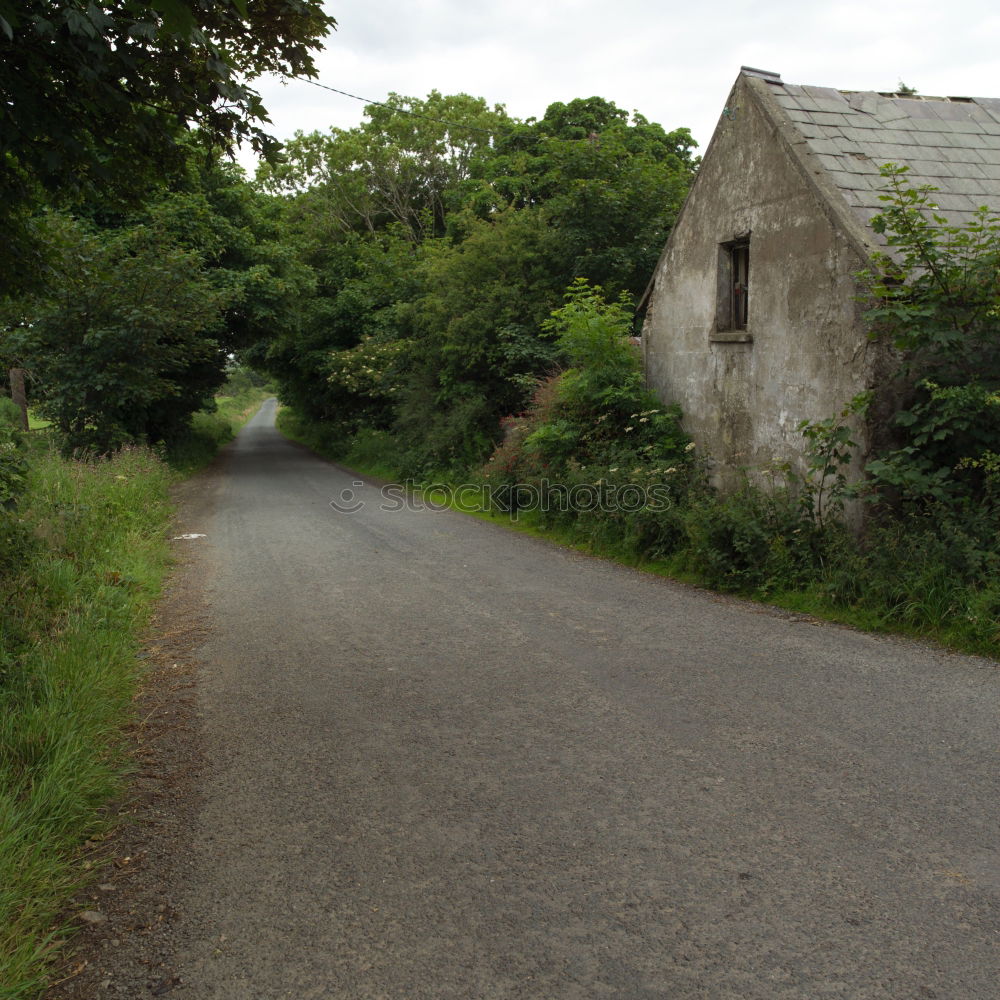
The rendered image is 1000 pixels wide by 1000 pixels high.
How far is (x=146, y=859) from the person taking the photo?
3.56 meters

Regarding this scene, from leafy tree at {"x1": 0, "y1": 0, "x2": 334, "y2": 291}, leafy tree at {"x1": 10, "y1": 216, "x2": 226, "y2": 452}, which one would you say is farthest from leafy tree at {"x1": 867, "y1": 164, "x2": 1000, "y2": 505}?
leafy tree at {"x1": 10, "y1": 216, "x2": 226, "y2": 452}

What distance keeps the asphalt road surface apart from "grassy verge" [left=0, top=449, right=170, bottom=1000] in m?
0.52

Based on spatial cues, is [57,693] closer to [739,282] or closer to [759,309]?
[759,309]

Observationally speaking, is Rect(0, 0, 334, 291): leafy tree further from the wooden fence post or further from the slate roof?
the wooden fence post

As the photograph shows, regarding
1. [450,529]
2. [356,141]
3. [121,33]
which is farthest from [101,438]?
[356,141]

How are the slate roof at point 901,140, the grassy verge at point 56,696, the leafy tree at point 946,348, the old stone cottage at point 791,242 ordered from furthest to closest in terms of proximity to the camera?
the slate roof at point 901,140
the old stone cottage at point 791,242
the leafy tree at point 946,348
the grassy verge at point 56,696

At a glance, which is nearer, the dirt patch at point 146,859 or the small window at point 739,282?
the dirt patch at point 146,859

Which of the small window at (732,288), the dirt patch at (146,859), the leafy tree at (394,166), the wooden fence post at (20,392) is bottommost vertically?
the dirt patch at (146,859)

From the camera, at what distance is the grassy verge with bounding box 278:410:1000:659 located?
666 centimetres

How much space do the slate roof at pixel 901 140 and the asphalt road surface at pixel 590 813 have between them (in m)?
5.32

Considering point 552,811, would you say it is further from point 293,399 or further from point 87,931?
point 293,399

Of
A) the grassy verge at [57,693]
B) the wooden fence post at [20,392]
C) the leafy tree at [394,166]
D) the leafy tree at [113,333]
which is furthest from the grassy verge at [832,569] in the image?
the leafy tree at [394,166]

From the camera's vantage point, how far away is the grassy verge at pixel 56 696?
3.13 meters

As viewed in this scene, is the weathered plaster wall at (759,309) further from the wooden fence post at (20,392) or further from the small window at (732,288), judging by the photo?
the wooden fence post at (20,392)
